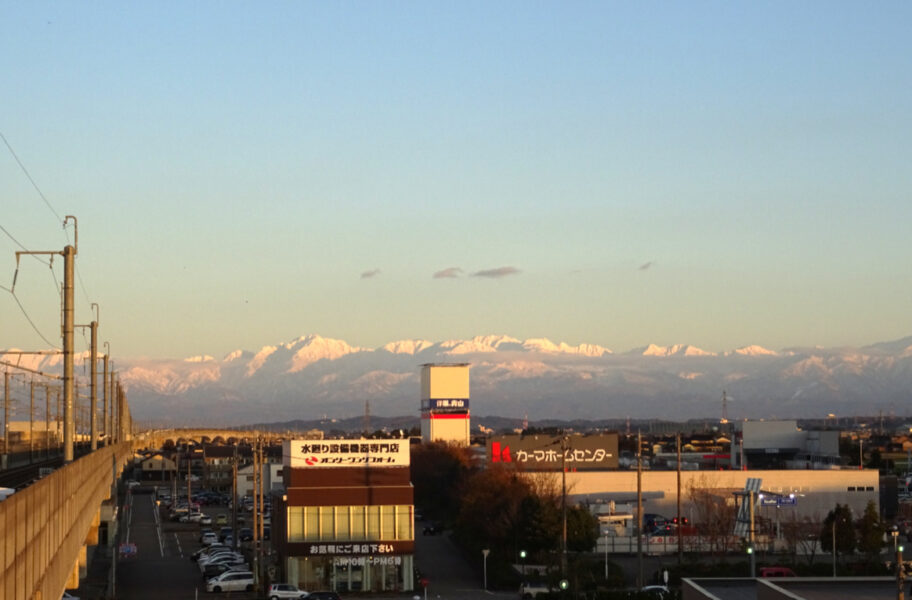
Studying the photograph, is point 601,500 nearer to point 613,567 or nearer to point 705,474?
point 705,474

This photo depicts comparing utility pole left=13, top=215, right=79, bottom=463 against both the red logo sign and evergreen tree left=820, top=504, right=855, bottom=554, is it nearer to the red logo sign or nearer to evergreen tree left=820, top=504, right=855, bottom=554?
evergreen tree left=820, top=504, right=855, bottom=554

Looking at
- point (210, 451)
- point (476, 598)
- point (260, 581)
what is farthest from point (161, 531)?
point (210, 451)

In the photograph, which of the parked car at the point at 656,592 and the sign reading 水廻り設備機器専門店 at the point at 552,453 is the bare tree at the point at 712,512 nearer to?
the sign reading 水廻り設備機器専門店 at the point at 552,453

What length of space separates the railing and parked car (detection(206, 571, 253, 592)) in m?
32.2

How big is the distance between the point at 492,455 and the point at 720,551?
2100 centimetres

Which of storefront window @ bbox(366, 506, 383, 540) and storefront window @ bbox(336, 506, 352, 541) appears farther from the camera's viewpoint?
storefront window @ bbox(366, 506, 383, 540)

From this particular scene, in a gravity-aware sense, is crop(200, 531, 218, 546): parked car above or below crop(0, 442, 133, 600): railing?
below

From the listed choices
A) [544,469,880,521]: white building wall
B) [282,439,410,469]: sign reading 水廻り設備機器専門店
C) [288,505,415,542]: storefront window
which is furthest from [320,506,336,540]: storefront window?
[544,469,880,521]: white building wall

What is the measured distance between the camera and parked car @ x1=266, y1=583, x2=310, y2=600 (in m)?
51.6

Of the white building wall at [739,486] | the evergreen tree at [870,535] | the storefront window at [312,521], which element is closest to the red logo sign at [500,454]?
the white building wall at [739,486]

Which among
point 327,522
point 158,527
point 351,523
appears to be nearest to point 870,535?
point 351,523

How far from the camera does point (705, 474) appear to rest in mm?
83562

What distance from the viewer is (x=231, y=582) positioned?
2143 inches

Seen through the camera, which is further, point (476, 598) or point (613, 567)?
point (613, 567)
